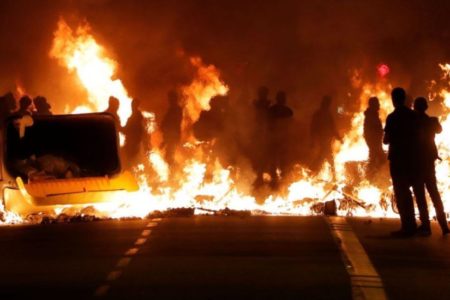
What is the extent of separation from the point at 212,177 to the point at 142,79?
5.12 meters

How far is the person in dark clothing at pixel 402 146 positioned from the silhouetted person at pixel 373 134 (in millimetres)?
6918

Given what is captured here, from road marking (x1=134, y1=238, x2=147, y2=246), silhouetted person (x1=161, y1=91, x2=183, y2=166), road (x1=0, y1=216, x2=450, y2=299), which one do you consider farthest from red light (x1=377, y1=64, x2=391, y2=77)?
road marking (x1=134, y1=238, x2=147, y2=246)

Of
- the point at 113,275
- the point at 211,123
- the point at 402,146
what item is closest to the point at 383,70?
the point at 211,123

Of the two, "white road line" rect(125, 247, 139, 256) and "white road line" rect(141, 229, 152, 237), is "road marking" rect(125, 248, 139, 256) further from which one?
"white road line" rect(141, 229, 152, 237)

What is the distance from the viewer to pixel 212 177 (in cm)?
2044

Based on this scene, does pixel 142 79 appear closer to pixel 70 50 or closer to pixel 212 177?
pixel 70 50

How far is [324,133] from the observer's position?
67.8 feet

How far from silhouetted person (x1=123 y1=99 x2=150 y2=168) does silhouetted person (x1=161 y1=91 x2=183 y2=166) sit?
0.57 m

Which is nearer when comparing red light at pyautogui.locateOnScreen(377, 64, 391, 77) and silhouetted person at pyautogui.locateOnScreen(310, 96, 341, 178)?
silhouetted person at pyautogui.locateOnScreen(310, 96, 341, 178)

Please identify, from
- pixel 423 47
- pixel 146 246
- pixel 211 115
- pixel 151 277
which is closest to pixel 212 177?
pixel 211 115

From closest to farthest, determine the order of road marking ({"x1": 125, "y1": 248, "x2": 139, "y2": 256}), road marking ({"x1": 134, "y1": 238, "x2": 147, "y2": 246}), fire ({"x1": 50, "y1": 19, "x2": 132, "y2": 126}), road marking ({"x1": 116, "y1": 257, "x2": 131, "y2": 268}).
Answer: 1. road marking ({"x1": 116, "y1": 257, "x2": 131, "y2": 268})
2. road marking ({"x1": 125, "y1": 248, "x2": 139, "y2": 256})
3. road marking ({"x1": 134, "y1": 238, "x2": 147, "y2": 246})
4. fire ({"x1": 50, "y1": 19, "x2": 132, "y2": 126})

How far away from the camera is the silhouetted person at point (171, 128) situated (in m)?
21.4

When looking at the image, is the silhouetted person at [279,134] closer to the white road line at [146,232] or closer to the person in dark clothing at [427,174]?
the person in dark clothing at [427,174]

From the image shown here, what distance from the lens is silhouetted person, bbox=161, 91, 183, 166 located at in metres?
21.4
